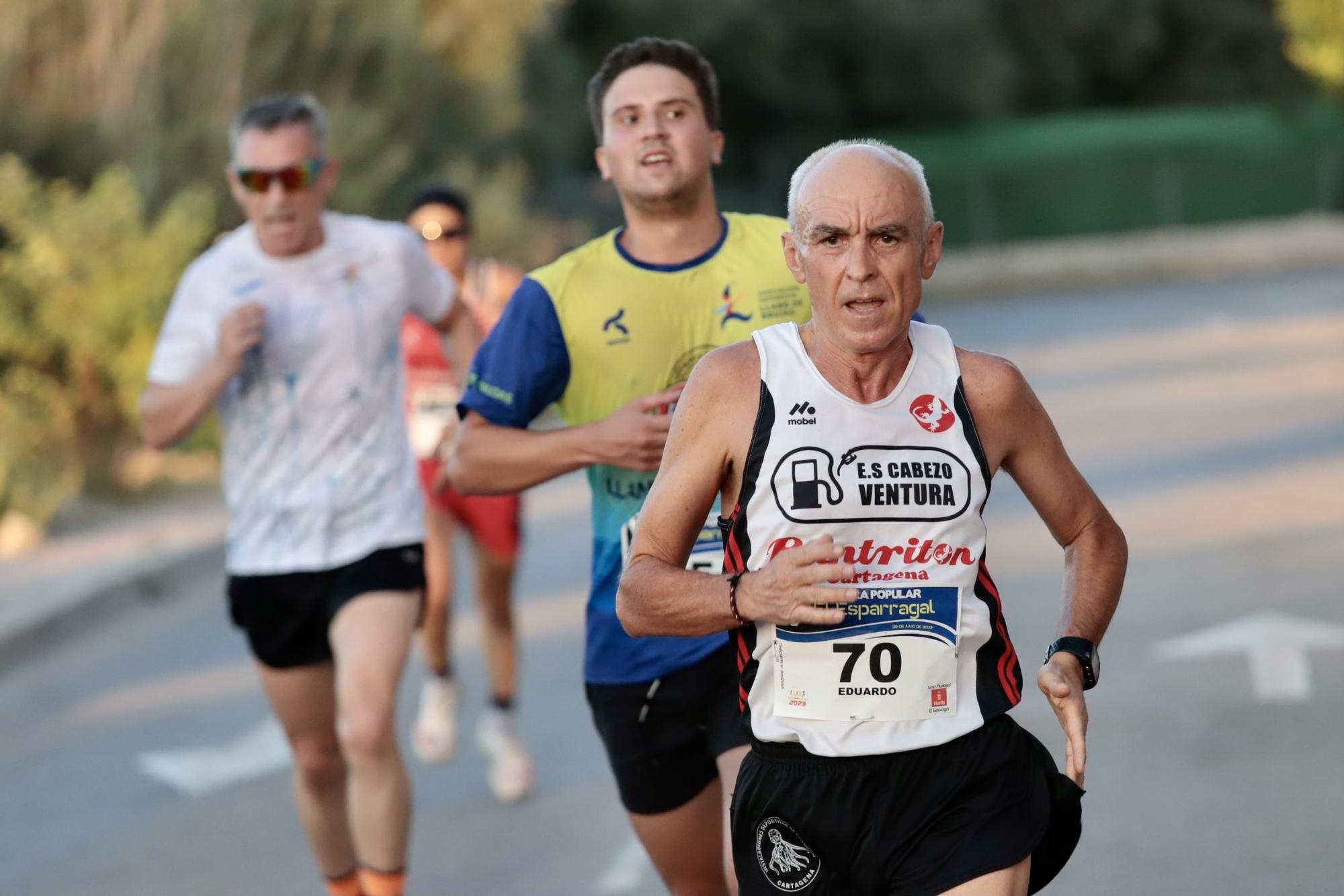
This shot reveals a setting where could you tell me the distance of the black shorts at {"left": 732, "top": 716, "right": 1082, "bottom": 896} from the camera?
12.3 feet

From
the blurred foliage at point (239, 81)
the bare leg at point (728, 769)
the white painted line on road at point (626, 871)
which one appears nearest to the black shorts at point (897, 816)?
the bare leg at point (728, 769)

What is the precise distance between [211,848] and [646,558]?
14.4 feet

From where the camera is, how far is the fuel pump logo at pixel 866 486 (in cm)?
369

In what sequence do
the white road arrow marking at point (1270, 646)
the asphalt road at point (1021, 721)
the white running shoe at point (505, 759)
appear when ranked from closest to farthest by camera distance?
the asphalt road at point (1021, 721)
the white running shoe at point (505, 759)
the white road arrow marking at point (1270, 646)

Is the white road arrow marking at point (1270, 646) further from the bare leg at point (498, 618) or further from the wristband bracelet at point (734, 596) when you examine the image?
the wristband bracelet at point (734, 596)

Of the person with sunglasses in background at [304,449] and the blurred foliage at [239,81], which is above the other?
the blurred foliage at [239,81]

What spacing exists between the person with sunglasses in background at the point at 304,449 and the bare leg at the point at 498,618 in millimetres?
2148

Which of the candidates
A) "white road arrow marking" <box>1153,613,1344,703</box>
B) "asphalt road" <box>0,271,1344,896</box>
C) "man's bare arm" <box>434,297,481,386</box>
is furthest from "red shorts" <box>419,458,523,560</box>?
"white road arrow marking" <box>1153,613,1344,703</box>

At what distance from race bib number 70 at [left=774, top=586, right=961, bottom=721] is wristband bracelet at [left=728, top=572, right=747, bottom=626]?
114 mm

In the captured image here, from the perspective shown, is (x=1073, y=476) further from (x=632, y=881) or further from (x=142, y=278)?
(x=142, y=278)

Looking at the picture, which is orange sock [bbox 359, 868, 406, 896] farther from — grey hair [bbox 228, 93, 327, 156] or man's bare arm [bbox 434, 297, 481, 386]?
grey hair [bbox 228, 93, 327, 156]

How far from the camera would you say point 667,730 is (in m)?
5.03

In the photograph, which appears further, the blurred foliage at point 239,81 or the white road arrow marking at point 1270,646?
the blurred foliage at point 239,81

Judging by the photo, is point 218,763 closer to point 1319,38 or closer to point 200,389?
point 200,389
